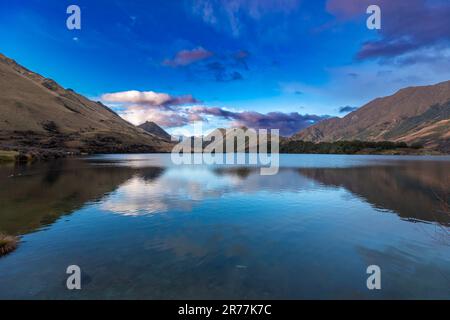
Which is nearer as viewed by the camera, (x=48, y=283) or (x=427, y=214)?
(x=48, y=283)

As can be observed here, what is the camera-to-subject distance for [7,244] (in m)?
21.1

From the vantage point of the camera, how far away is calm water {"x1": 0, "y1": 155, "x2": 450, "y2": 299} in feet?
51.4

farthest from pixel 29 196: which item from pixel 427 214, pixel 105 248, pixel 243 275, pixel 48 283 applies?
pixel 427 214

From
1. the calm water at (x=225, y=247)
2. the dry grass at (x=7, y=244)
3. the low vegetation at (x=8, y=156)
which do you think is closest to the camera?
the calm water at (x=225, y=247)

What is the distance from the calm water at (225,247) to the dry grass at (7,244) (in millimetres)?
566

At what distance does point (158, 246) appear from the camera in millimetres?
22625

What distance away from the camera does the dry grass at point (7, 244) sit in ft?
67.3

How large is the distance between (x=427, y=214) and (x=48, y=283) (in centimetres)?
3912

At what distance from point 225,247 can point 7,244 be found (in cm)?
1647

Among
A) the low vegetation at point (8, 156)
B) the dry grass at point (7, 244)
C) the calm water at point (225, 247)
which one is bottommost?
the calm water at point (225, 247)

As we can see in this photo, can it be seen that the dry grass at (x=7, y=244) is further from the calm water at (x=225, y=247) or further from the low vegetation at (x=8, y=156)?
the low vegetation at (x=8, y=156)

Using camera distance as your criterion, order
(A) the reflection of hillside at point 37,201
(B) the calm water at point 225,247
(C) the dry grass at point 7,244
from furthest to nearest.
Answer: (A) the reflection of hillside at point 37,201, (C) the dry grass at point 7,244, (B) the calm water at point 225,247

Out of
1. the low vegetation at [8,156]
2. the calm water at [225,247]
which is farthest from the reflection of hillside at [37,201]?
the low vegetation at [8,156]
